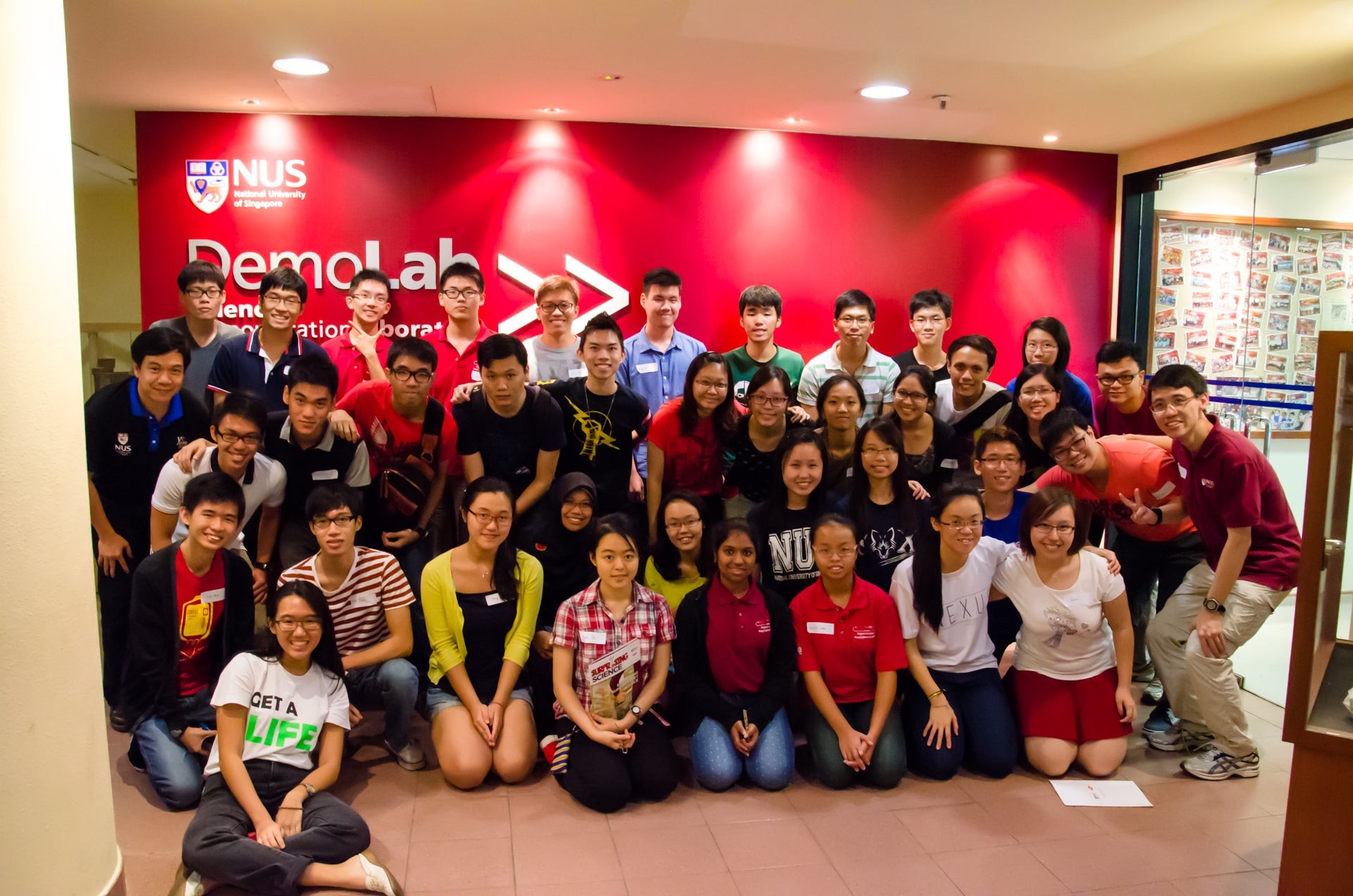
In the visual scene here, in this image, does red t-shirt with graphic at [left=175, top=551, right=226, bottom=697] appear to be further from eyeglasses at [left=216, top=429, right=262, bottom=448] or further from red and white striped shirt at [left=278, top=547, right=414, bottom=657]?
eyeglasses at [left=216, top=429, right=262, bottom=448]

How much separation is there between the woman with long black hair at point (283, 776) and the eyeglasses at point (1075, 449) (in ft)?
9.69

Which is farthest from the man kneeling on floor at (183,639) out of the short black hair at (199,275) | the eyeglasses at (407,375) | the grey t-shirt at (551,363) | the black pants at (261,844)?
the grey t-shirt at (551,363)

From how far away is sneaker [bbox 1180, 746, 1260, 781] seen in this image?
3.65 meters

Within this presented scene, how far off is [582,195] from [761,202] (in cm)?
117

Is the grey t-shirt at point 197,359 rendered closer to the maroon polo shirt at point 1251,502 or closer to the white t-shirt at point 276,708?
the white t-shirt at point 276,708

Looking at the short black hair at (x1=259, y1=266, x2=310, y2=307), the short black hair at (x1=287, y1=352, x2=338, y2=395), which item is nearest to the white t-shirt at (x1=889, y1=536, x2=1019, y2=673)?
the short black hair at (x1=287, y1=352, x2=338, y2=395)

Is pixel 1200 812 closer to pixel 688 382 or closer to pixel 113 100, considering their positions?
pixel 688 382

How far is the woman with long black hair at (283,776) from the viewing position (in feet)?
9.02

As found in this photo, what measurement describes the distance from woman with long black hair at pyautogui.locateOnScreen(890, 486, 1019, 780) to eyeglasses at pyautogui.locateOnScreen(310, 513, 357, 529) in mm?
2153

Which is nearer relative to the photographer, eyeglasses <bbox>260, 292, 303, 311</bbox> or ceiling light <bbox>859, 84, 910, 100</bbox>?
eyeglasses <bbox>260, 292, 303, 311</bbox>

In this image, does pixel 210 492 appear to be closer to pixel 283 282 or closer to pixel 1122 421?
pixel 283 282

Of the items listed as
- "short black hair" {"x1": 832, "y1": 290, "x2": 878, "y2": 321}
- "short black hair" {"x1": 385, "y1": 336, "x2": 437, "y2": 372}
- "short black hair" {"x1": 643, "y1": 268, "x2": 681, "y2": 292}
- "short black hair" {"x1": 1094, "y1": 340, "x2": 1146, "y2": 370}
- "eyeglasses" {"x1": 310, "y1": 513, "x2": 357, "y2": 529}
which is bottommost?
"eyeglasses" {"x1": 310, "y1": 513, "x2": 357, "y2": 529}

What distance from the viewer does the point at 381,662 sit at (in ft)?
12.3

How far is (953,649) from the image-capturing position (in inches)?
148
